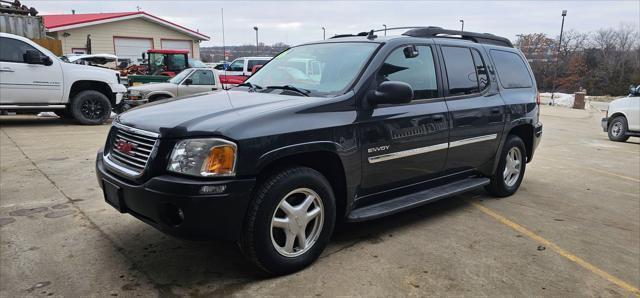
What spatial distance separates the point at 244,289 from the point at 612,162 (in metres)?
8.31

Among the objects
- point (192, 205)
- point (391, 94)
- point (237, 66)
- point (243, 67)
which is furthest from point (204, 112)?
point (237, 66)

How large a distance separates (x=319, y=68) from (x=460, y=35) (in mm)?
1885

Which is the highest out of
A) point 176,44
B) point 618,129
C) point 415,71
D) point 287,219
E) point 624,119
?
point 176,44

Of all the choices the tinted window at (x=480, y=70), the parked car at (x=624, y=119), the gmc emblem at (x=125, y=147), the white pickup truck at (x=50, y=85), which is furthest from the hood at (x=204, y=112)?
the parked car at (x=624, y=119)

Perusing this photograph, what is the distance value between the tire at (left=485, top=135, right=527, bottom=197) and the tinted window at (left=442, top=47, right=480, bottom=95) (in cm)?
97

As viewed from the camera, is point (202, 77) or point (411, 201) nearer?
point (411, 201)

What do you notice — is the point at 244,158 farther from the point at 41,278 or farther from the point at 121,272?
the point at 41,278

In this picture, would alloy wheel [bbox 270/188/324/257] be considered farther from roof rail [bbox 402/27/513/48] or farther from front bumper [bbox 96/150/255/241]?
roof rail [bbox 402/27/513/48]

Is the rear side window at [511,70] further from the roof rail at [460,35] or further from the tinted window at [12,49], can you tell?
the tinted window at [12,49]

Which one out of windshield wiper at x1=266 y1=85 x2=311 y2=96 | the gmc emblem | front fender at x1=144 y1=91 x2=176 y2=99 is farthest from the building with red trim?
the gmc emblem

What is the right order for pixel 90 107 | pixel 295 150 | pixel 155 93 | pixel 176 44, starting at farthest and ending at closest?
pixel 176 44
pixel 155 93
pixel 90 107
pixel 295 150

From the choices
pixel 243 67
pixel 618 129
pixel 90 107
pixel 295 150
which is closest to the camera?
pixel 295 150

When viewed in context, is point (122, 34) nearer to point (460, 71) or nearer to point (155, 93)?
point (155, 93)

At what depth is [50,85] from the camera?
9703 mm
